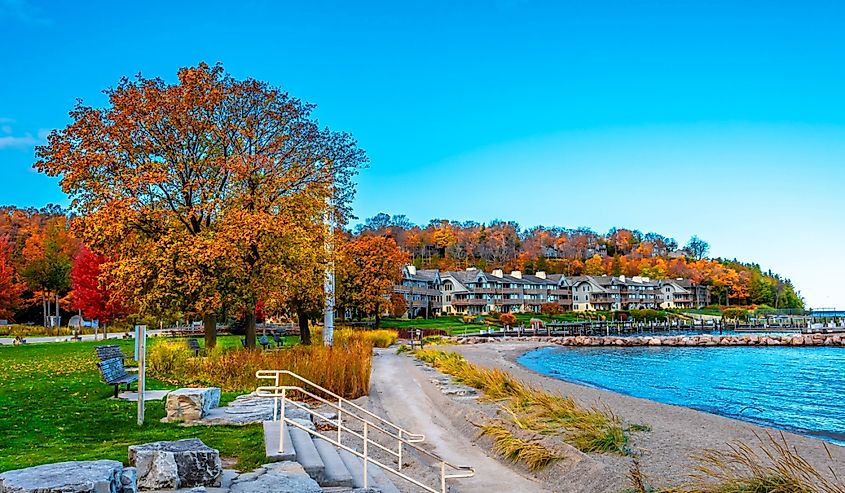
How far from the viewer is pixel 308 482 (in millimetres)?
7047

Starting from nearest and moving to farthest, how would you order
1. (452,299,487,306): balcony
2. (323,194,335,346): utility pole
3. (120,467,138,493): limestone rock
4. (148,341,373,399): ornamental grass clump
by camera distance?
(120,467,138,493): limestone rock, (148,341,373,399): ornamental grass clump, (323,194,335,346): utility pole, (452,299,487,306): balcony

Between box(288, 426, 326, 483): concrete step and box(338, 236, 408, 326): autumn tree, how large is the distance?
3584 centimetres

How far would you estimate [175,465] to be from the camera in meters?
6.71

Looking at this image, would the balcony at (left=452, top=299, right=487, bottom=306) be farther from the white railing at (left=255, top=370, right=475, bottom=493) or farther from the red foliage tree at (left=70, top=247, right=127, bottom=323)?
the white railing at (left=255, top=370, right=475, bottom=493)

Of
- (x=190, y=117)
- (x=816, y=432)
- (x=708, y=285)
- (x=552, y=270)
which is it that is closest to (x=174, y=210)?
(x=190, y=117)

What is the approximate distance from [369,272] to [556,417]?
36497mm

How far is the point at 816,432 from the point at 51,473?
1822 cm

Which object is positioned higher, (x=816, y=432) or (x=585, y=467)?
(x=585, y=467)

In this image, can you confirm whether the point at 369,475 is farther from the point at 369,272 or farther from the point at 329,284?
the point at 369,272

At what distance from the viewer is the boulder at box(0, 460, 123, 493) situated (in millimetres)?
4898

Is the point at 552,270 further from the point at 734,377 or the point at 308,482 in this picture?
the point at 308,482

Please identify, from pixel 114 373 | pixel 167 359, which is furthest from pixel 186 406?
pixel 167 359

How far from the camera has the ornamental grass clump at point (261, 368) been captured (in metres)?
16.4

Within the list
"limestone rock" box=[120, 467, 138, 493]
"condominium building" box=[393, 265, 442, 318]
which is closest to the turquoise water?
"limestone rock" box=[120, 467, 138, 493]
